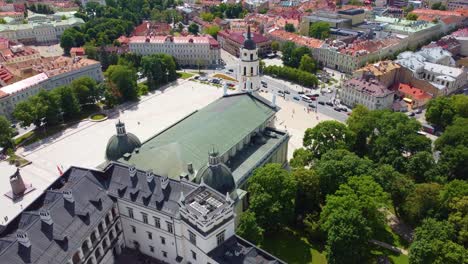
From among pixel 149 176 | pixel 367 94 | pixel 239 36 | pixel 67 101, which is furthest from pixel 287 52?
pixel 149 176

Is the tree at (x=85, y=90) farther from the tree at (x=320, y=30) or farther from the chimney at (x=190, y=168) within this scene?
the tree at (x=320, y=30)

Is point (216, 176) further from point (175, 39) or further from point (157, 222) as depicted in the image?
point (175, 39)

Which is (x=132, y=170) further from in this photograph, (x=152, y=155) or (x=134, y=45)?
(x=134, y=45)

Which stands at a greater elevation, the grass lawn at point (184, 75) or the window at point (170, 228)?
the window at point (170, 228)

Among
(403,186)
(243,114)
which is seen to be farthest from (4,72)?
(403,186)

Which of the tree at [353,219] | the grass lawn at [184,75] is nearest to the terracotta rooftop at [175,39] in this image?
the grass lawn at [184,75]

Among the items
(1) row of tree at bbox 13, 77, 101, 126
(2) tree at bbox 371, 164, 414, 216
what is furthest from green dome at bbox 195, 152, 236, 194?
(1) row of tree at bbox 13, 77, 101, 126
